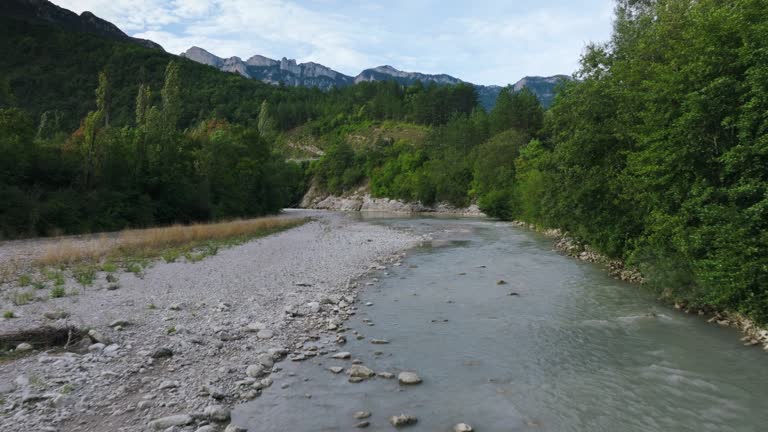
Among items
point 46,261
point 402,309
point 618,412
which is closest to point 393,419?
point 618,412

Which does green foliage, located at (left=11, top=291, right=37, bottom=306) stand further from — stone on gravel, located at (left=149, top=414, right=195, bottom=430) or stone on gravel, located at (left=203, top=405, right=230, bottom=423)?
stone on gravel, located at (left=203, top=405, right=230, bottom=423)

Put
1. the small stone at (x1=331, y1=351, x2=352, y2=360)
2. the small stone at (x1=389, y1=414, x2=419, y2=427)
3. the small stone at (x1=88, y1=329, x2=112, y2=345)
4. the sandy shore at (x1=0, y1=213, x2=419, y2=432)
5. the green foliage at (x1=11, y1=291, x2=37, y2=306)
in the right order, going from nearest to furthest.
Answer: the sandy shore at (x1=0, y1=213, x2=419, y2=432)
the small stone at (x1=389, y1=414, x2=419, y2=427)
the small stone at (x1=88, y1=329, x2=112, y2=345)
the small stone at (x1=331, y1=351, x2=352, y2=360)
the green foliage at (x1=11, y1=291, x2=37, y2=306)

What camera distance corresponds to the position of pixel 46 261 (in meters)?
19.9

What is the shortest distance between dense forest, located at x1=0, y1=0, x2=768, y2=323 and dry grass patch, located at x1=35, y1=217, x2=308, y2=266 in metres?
10.6

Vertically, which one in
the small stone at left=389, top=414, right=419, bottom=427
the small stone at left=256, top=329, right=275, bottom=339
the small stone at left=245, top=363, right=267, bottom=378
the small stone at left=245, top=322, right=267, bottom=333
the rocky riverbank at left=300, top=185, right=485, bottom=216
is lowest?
the rocky riverbank at left=300, top=185, right=485, bottom=216

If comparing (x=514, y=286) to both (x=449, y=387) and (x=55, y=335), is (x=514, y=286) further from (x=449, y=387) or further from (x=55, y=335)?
(x=55, y=335)

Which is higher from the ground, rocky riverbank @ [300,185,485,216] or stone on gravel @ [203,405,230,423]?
stone on gravel @ [203,405,230,423]

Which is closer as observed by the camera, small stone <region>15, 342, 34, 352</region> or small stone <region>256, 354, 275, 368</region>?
small stone <region>15, 342, 34, 352</region>

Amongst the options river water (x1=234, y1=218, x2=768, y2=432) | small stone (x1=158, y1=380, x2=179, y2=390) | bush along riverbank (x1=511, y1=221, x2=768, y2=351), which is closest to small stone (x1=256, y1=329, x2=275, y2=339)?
river water (x1=234, y1=218, x2=768, y2=432)

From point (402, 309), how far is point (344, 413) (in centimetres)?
759

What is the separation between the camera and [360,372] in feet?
31.2

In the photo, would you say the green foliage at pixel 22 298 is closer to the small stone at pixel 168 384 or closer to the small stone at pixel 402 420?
the small stone at pixel 168 384

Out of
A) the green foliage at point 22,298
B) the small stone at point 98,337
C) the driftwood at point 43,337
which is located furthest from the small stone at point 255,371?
the green foliage at point 22,298

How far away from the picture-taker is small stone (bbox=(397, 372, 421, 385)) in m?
9.13
